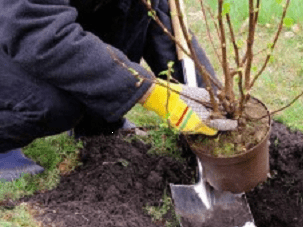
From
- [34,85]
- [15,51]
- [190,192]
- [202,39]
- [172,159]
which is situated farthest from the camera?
[202,39]

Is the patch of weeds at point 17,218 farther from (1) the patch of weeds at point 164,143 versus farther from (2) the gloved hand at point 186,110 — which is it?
(1) the patch of weeds at point 164,143

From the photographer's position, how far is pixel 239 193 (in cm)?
211

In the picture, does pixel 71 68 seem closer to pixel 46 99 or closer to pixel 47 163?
pixel 46 99

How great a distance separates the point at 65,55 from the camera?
1.79 meters

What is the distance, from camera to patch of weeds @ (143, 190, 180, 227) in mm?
2080

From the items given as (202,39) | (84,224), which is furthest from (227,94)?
(202,39)

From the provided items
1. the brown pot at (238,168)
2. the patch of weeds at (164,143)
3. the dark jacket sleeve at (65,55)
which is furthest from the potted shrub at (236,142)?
the patch of weeds at (164,143)

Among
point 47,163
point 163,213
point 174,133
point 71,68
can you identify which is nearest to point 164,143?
point 174,133

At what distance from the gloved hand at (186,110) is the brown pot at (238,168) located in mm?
124

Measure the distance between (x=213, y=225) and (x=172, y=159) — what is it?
0.45 m

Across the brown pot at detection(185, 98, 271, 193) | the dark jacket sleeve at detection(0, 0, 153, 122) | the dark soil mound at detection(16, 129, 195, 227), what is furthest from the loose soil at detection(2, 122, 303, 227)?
the dark jacket sleeve at detection(0, 0, 153, 122)

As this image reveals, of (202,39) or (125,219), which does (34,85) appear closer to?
(125,219)

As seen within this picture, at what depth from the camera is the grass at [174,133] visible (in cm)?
231

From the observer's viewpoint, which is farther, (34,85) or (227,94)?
(34,85)
